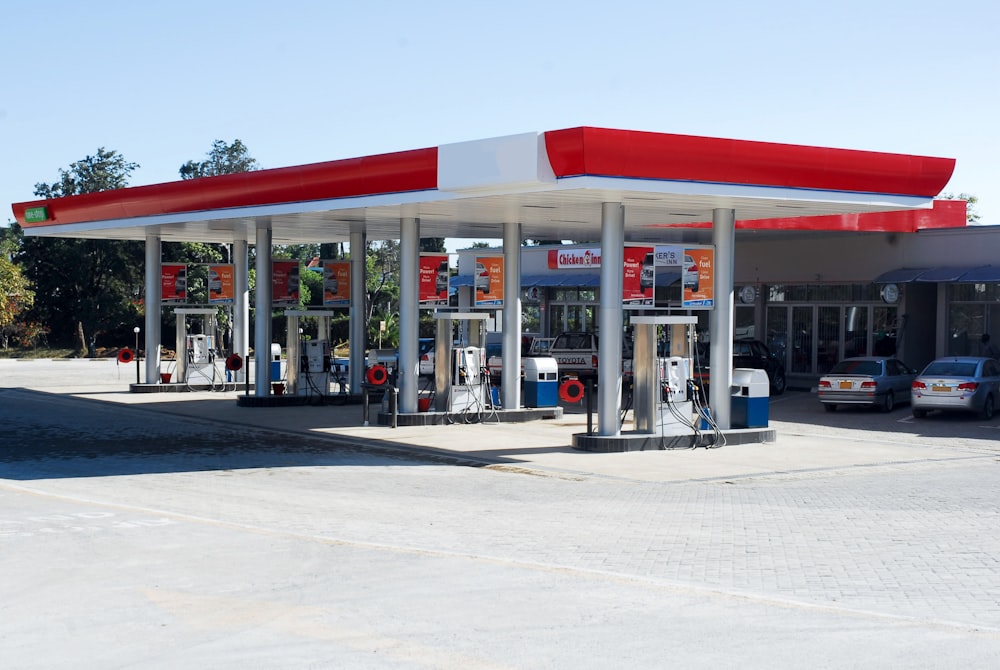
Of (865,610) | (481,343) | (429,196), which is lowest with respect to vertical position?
(865,610)

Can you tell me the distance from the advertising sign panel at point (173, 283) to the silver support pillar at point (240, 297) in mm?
1454

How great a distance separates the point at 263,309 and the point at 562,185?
12.6 metres

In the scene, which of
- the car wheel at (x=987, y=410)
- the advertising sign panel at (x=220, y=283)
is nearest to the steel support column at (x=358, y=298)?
the advertising sign panel at (x=220, y=283)

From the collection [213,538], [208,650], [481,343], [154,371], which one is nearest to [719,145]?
[481,343]

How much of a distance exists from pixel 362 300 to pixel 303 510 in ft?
52.3

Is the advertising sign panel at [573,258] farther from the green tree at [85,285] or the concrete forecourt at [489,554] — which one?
the green tree at [85,285]

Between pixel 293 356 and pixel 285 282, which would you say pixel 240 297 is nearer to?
pixel 285 282

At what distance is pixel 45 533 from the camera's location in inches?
452

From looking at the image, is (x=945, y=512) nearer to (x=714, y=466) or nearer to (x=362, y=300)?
A: (x=714, y=466)

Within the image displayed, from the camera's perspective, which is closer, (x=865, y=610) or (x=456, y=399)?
(x=865, y=610)

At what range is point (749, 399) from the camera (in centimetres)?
2117

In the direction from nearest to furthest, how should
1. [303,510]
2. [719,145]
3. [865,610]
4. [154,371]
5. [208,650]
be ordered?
[208,650], [865,610], [303,510], [719,145], [154,371]

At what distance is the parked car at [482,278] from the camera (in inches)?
965

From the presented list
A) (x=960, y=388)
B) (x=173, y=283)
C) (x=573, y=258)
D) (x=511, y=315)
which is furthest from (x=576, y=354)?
(x=960, y=388)
